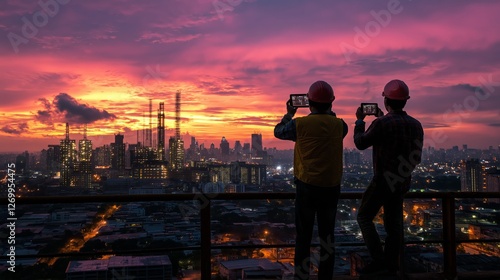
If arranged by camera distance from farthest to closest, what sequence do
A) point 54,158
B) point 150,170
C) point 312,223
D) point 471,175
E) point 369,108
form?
point 150,170 → point 54,158 → point 471,175 → point 369,108 → point 312,223

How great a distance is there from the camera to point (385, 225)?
380 cm

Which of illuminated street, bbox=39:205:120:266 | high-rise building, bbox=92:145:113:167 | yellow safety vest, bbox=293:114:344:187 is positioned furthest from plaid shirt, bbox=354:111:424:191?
high-rise building, bbox=92:145:113:167

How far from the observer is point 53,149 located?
1432 inches

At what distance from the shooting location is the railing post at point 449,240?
15.1 feet

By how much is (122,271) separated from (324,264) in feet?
6.60

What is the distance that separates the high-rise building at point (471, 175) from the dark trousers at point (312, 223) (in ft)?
70.2

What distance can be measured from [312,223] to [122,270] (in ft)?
6.67

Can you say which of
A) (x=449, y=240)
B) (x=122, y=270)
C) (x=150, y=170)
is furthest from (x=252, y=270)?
(x=150, y=170)

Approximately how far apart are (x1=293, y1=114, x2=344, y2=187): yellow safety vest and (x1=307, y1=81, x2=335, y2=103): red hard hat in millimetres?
130

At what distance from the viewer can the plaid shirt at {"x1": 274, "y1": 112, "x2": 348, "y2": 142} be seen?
→ 335cm

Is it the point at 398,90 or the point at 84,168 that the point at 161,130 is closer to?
the point at 84,168

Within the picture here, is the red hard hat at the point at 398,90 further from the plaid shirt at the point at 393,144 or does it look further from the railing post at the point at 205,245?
the railing post at the point at 205,245

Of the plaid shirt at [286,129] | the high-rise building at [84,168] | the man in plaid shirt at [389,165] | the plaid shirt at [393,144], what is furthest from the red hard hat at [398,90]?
the high-rise building at [84,168]

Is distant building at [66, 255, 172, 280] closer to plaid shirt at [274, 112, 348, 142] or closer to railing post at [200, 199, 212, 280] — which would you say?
Answer: railing post at [200, 199, 212, 280]
